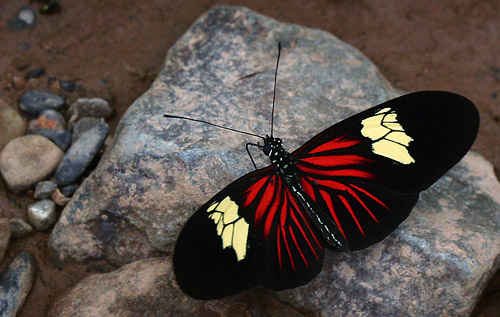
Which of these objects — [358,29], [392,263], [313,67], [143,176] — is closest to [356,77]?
[313,67]

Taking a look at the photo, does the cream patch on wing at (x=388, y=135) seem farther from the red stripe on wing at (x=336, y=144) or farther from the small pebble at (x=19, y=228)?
the small pebble at (x=19, y=228)

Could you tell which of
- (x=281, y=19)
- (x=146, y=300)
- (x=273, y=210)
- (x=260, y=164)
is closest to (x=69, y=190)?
(x=146, y=300)

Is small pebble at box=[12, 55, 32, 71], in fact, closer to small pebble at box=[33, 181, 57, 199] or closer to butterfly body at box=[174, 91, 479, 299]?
small pebble at box=[33, 181, 57, 199]

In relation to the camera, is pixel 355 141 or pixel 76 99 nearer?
pixel 355 141

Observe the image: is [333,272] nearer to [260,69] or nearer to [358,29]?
[260,69]

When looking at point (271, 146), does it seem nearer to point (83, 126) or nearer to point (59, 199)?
point (59, 199)
